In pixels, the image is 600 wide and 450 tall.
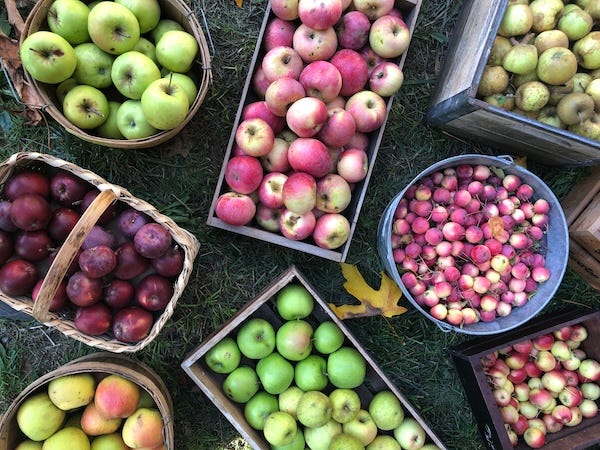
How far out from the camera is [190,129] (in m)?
2.29

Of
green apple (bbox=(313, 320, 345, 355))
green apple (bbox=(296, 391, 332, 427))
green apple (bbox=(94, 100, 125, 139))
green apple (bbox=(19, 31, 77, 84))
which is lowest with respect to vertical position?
green apple (bbox=(296, 391, 332, 427))

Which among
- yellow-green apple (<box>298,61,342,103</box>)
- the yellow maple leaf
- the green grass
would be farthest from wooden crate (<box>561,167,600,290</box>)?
yellow-green apple (<box>298,61,342,103</box>)

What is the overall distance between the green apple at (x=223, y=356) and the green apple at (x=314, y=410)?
1.08 feet

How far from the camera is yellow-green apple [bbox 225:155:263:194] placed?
1.83 metres

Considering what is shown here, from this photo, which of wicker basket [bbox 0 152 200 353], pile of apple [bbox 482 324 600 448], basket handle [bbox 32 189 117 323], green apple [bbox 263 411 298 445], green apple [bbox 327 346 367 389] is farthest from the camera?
pile of apple [bbox 482 324 600 448]

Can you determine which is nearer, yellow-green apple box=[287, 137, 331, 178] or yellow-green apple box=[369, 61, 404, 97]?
yellow-green apple box=[287, 137, 331, 178]

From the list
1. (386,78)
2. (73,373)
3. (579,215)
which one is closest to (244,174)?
(386,78)

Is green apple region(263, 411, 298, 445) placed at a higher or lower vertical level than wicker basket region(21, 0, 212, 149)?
lower

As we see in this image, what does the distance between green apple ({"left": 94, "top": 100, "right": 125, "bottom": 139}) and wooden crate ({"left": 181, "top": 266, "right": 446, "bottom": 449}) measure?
A: 91 cm

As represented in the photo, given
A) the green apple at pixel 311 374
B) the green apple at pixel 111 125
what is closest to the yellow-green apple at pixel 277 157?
the green apple at pixel 111 125

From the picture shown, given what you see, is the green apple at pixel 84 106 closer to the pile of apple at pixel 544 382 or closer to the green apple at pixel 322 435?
the green apple at pixel 322 435

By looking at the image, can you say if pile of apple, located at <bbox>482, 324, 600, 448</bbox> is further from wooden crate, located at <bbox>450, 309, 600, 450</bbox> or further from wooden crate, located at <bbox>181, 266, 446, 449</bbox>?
wooden crate, located at <bbox>181, 266, 446, 449</bbox>

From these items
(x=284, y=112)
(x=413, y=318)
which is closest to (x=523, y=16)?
(x=284, y=112)

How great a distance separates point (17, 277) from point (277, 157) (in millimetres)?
1046
